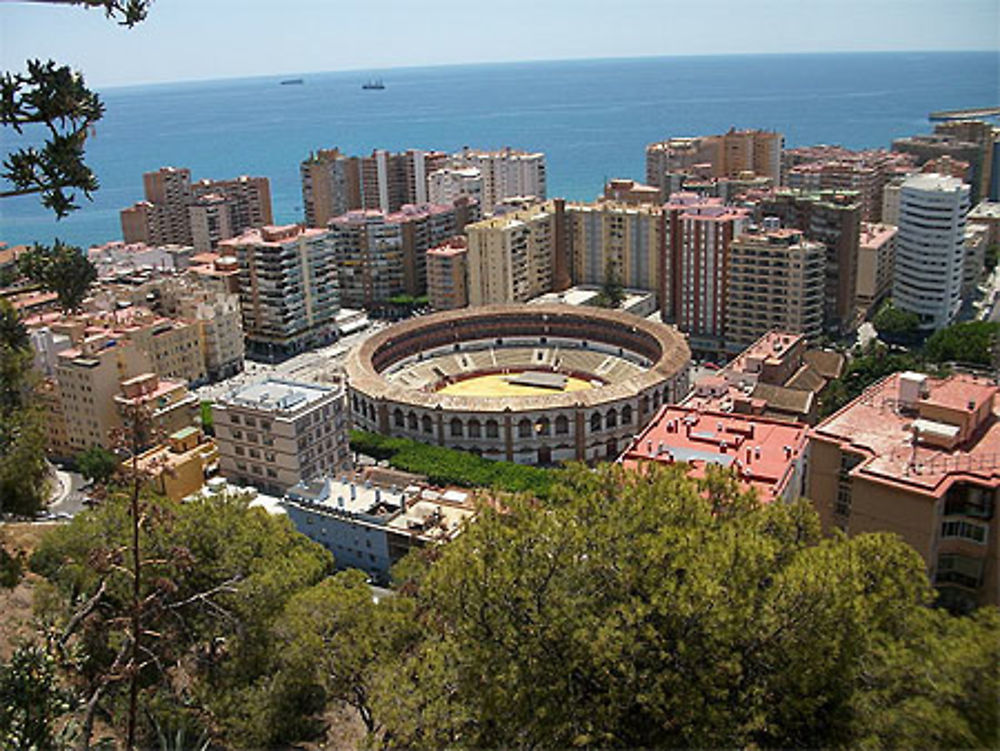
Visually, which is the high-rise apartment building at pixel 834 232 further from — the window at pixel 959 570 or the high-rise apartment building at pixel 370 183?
the high-rise apartment building at pixel 370 183

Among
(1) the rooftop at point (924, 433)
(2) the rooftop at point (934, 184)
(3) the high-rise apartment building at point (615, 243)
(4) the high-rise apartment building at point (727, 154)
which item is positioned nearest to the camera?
(1) the rooftop at point (924, 433)

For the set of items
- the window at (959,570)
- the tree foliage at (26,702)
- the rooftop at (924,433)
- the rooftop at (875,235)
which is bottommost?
the rooftop at (875,235)

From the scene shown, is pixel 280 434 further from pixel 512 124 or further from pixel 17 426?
pixel 512 124

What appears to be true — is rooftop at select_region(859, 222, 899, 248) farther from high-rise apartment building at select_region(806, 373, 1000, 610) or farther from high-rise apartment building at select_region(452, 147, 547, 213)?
high-rise apartment building at select_region(806, 373, 1000, 610)

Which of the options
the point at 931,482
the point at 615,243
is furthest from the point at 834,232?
the point at 931,482

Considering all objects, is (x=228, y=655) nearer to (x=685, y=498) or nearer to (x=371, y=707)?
(x=371, y=707)

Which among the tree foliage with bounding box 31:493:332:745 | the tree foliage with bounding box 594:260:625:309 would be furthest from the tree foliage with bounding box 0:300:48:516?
the tree foliage with bounding box 594:260:625:309

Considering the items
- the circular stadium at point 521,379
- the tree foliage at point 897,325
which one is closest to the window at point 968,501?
the circular stadium at point 521,379
